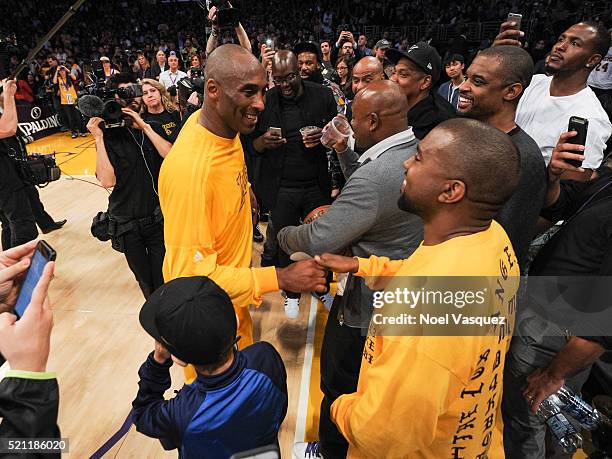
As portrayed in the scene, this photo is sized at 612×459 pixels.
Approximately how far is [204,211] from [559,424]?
1947mm

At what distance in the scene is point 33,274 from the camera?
139cm

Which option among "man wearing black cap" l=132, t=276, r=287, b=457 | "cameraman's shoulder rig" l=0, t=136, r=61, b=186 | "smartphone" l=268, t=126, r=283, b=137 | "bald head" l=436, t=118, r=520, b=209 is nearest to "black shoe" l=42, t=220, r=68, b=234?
"cameraman's shoulder rig" l=0, t=136, r=61, b=186

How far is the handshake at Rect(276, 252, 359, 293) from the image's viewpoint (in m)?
1.76

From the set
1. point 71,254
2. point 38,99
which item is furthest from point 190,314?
point 38,99

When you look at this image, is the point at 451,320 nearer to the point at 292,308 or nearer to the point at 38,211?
the point at 292,308

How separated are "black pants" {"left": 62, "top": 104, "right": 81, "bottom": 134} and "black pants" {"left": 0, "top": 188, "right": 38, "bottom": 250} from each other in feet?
24.4

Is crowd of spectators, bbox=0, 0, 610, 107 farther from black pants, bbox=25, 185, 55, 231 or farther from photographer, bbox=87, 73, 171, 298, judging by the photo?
photographer, bbox=87, 73, 171, 298

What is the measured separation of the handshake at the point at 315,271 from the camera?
5.79ft

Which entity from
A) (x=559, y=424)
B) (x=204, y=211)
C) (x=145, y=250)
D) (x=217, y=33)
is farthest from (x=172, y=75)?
(x=559, y=424)

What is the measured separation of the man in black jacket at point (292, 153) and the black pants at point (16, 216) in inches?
90.7

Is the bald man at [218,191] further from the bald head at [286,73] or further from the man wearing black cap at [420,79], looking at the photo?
the man wearing black cap at [420,79]

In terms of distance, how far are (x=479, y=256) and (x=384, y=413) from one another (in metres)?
0.53

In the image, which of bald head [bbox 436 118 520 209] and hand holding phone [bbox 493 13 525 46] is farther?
hand holding phone [bbox 493 13 525 46]

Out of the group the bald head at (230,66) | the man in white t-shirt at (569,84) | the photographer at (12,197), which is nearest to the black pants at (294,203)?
the man in white t-shirt at (569,84)
